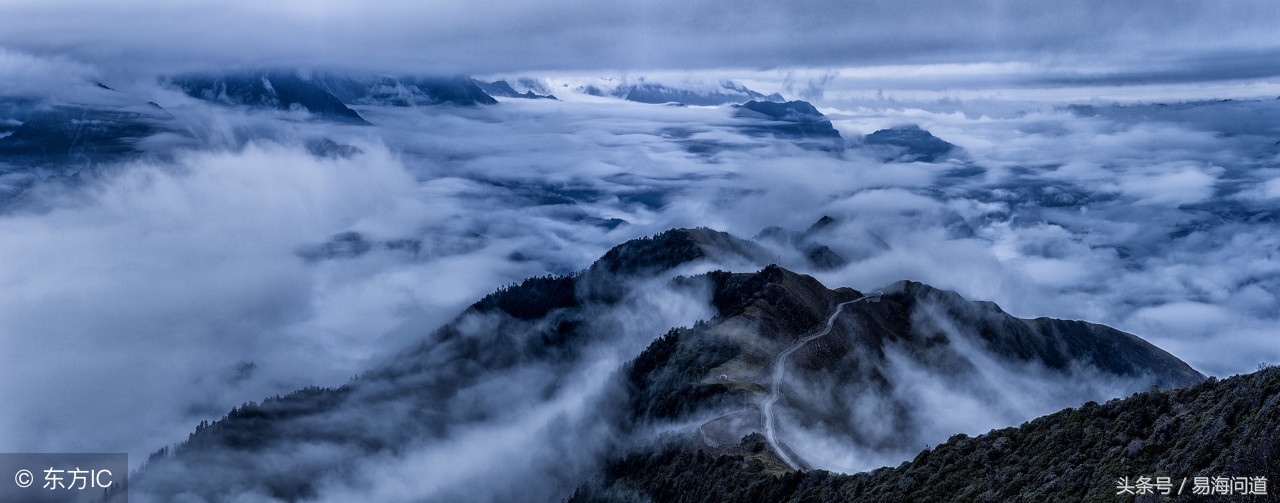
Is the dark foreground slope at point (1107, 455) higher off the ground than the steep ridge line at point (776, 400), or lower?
higher

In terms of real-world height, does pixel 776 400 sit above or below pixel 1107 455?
below

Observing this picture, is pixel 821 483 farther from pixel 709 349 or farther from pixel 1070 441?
pixel 709 349

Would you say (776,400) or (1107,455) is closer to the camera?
(1107,455)

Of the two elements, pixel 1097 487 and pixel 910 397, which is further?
pixel 910 397

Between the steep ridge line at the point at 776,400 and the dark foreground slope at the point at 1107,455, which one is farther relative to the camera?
the steep ridge line at the point at 776,400

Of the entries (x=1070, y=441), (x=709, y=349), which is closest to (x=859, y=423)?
(x=709, y=349)

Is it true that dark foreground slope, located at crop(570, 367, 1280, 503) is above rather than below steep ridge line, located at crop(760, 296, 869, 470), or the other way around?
above

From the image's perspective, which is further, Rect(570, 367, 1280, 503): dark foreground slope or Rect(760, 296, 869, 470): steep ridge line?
Rect(760, 296, 869, 470): steep ridge line

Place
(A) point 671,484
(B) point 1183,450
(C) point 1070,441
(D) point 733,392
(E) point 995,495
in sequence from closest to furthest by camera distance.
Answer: (B) point 1183,450 → (E) point 995,495 → (C) point 1070,441 → (A) point 671,484 → (D) point 733,392
